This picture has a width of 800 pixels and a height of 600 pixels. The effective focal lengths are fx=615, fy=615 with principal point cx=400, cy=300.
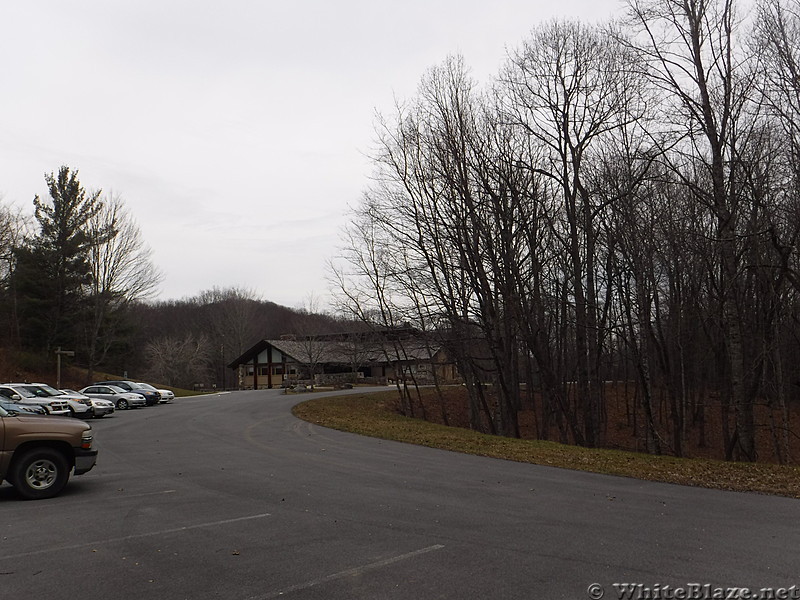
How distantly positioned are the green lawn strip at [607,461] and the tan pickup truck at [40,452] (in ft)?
30.1

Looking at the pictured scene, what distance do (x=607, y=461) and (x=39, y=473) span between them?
11554 millimetres

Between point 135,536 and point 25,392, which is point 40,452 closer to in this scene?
point 135,536

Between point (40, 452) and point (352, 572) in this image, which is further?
point (40, 452)

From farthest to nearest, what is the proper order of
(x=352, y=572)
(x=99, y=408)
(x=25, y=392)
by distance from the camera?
(x=99, y=408) < (x=25, y=392) < (x=352, y=572)

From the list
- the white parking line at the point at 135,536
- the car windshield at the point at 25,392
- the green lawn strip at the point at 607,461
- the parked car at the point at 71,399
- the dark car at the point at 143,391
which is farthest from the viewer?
the dark car at the point at 143,391

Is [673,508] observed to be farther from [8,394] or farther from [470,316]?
[8,394]

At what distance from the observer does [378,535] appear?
23.2ft

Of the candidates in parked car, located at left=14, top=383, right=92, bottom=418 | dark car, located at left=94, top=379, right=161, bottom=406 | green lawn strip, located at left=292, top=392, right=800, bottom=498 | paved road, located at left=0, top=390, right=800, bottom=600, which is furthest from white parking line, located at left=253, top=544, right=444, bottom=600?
dark car, located at left=94, top=379, right=161, bottom=406

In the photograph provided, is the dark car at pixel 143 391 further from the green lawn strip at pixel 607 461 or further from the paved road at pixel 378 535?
the paved road at pixel 378 535

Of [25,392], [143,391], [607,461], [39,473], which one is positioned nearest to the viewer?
[39,473]

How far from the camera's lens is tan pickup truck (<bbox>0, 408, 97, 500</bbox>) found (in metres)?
9.28

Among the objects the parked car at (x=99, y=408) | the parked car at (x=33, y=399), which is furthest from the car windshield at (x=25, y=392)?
the parked car at (x=99, y=408)

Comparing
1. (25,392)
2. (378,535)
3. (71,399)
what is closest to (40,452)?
(378,535)

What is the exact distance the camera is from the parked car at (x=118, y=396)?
3584 cm
